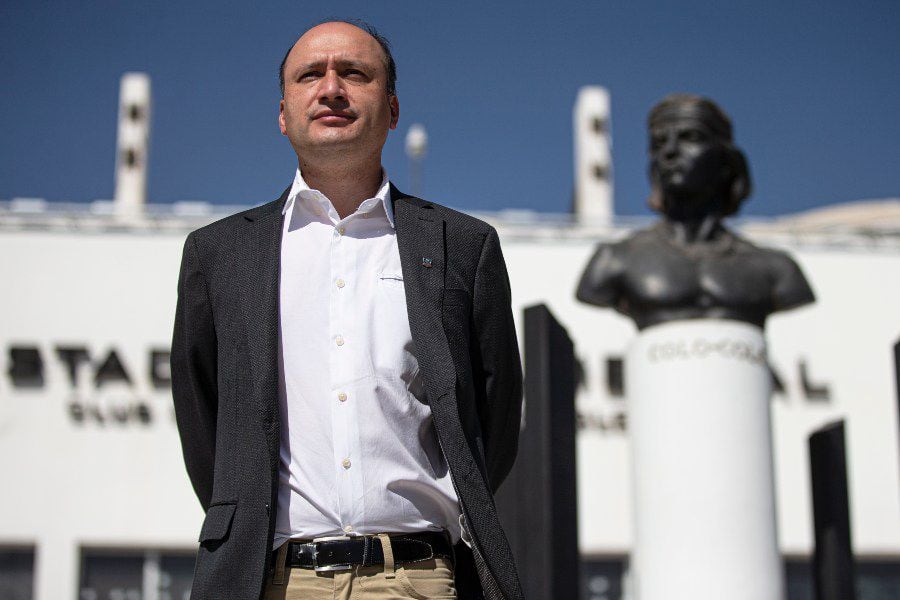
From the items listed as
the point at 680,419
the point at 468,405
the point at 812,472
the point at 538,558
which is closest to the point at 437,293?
the point at 468,405

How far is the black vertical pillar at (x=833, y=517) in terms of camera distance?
7668 mm

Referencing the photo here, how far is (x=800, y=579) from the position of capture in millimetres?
16578

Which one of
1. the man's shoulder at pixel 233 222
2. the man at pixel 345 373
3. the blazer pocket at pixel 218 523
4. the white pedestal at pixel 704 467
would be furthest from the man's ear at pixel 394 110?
the white pedestal at pixel 704 467

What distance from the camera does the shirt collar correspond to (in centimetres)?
235

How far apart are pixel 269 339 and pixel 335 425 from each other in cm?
20

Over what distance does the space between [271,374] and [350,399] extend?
14 centimetres

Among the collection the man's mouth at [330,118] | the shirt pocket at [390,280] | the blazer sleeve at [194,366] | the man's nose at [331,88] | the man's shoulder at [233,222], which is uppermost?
the man's nose at [331,88]

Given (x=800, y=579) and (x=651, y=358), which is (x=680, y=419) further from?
(x=800, y=579)

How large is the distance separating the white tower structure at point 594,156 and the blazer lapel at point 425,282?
2009 centimetres

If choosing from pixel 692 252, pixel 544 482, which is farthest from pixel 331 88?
pixel 692 252

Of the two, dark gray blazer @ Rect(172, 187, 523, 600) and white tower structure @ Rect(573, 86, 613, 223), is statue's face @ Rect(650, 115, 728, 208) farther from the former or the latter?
white tower structure @ Rect(573, 86, 613, 223)

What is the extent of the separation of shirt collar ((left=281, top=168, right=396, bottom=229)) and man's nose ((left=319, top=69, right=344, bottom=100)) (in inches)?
7.1

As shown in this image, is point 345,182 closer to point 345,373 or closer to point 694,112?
point 345,373

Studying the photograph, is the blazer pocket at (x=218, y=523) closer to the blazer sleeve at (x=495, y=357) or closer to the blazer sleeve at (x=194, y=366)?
the blazer sleeve at (x=194, y=366)
